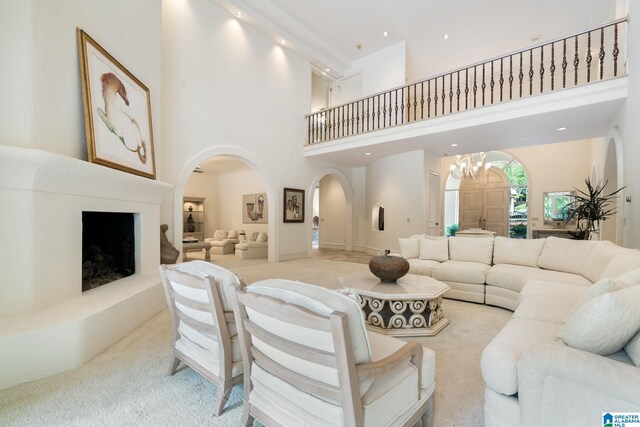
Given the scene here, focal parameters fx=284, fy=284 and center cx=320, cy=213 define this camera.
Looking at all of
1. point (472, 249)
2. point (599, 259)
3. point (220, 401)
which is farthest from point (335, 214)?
point (220, 401)

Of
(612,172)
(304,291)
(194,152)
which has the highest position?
(194,152)

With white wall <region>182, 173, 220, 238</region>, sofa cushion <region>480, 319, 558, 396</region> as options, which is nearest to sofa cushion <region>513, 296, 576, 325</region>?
sofa cushion <region>480, 319, 558, 396</region>

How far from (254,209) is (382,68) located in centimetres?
596

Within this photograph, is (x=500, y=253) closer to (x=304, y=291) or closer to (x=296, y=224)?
(x=304, y=291)

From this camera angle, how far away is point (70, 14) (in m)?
2.79

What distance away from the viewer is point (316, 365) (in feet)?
3.68

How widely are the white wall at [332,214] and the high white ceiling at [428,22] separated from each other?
4246 millimetres

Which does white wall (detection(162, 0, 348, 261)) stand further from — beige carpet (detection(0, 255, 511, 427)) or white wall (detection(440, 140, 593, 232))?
white wall (detection(440, 140, 593, 232))

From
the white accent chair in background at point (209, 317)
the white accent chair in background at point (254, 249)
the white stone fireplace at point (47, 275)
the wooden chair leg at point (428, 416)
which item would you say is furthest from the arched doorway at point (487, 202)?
the white stone fireplace at point (47, 275)

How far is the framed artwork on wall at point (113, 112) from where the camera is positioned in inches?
114

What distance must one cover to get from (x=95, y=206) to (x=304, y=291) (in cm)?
288

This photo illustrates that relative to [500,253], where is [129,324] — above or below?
below

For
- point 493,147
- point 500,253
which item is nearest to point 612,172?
point 493,147

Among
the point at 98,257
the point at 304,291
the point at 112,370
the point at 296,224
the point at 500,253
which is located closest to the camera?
the point at 304,291
